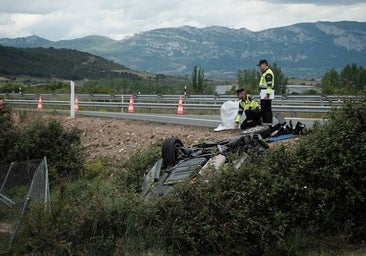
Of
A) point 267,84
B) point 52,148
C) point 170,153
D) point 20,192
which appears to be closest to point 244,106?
point 267,84

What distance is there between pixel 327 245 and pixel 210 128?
839 centimetres

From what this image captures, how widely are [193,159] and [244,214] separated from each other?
2406mm

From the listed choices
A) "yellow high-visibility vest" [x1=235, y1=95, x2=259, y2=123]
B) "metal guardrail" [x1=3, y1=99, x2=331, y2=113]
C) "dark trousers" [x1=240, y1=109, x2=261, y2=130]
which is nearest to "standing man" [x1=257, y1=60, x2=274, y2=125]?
"dark trousers" [x1=240, y1=109, x2=261, y2=130]

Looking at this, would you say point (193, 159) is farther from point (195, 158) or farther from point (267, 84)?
point (267, 84)

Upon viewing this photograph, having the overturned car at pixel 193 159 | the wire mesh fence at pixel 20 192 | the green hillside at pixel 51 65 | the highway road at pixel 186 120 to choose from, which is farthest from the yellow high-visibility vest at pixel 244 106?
the green hillside at pixel 51 65

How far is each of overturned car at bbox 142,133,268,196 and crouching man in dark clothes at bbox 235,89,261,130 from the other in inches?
130

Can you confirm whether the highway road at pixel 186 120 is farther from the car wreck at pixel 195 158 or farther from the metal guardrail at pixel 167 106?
the car wreck at pixel 195 158

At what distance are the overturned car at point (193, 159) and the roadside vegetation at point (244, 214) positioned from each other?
0.61 meters

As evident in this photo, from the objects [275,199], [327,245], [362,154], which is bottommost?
[327,245]

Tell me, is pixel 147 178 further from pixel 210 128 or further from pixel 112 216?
pixel 210 128

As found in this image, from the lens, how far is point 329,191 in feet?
25.1

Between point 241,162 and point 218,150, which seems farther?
point 218,150

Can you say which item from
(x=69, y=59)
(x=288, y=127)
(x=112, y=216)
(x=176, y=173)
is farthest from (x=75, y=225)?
(x=69, y=59)

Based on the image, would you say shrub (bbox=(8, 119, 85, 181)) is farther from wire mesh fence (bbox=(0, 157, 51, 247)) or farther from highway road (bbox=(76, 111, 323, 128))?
highway road (bbox=(76, 111, 323, 128))
